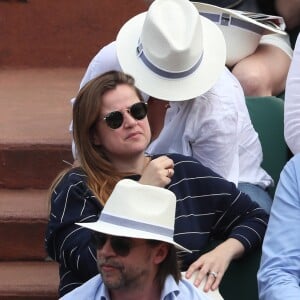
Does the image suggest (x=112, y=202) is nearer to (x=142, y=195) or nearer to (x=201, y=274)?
(x=142, y=195)

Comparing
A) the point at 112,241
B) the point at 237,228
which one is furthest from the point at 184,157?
the point at 112,241

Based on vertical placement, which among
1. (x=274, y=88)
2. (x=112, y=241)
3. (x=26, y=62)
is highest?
(x=112, y=241)

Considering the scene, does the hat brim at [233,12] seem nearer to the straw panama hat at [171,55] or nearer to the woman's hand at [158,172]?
the straw panama hat at [171,55]

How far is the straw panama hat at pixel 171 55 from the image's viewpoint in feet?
12.2

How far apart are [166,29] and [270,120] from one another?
2.38 feet

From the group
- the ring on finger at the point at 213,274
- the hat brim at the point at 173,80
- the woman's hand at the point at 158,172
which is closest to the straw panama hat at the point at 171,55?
the hat brim at the point at 173,80

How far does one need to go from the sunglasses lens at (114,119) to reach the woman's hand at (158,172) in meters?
0.17

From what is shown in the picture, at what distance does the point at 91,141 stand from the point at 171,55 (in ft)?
1.85

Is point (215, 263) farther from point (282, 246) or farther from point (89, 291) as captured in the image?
point (89, 291)

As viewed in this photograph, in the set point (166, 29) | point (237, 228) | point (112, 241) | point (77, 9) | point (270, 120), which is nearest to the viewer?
point (112, 241)

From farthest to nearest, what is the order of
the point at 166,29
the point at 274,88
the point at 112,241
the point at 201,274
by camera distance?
the point at 274,88 < the point at 166,29 < the point at 201,274 < the point at 112,241

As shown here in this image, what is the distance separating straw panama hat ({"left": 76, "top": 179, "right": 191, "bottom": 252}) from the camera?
8.97ft

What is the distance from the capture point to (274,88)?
459 cm

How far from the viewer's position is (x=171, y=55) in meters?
3.72
